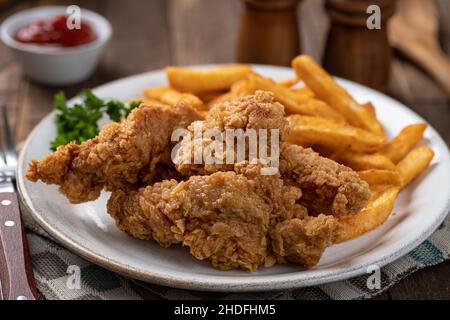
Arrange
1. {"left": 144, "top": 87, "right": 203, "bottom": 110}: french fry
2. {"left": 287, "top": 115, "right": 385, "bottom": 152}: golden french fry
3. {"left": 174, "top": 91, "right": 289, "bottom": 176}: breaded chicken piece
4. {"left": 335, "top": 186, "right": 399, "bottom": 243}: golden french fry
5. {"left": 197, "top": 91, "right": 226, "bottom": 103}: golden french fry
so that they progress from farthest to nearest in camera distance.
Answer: {"left": 197, "top": 91, "right": 226, "bottom": 103}: golden french fry
{"left": 144, "top": 87, "right": 203, "bottom": 110}: french fry
{"left": 287, "top": 115, "right": 385, "bottom": 152}: golden french fry
{"left": 335, "top": 186, "right": 399, "bottom": 243}: golden french fry
{"left": 174, "top": 91, "right": 289, "bottom": 176}: breaded chicken piece

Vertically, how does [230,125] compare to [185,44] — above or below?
above

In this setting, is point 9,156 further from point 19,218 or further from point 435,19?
point 435,19

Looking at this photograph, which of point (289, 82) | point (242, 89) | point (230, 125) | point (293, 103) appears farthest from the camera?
point (289, 82)

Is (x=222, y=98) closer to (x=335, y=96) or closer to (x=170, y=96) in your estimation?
(x=170, y=96)

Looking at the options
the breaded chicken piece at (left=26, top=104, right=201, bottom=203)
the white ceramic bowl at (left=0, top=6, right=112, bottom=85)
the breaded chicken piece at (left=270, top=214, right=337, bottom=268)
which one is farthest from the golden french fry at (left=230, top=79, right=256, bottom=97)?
the white ceramic bowl at (left=0, top=6, right=112, bottom=85)

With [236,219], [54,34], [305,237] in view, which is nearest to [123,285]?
[236,219]

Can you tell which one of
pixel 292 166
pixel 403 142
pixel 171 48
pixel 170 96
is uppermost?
pixel 292 166

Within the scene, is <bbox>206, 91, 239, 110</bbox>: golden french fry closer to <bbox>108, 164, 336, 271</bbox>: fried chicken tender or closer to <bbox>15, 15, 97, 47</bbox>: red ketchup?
<bbox>108, 164, 336, 271</bbox>: fried chicken tender
